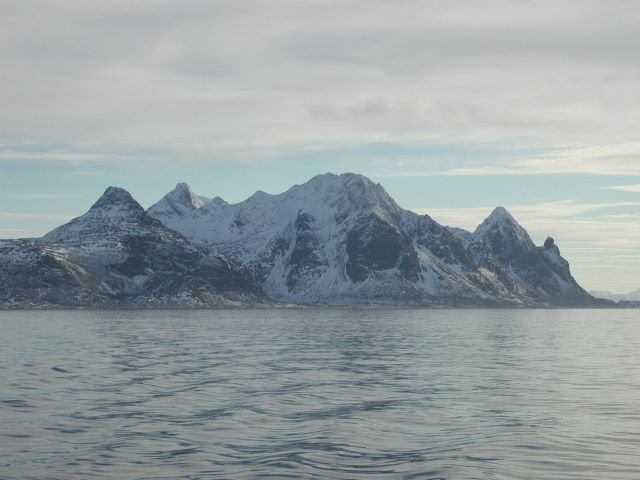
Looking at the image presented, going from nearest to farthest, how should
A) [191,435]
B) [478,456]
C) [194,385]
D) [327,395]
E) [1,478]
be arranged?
[1,478] → [478,456] → [191,435] → [327,395] → [194,385]

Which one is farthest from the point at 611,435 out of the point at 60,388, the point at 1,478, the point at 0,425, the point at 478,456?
the point at 60,388

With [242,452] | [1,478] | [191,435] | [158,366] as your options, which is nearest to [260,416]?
[191,435]

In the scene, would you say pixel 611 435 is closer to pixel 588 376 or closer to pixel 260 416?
pixel 260 416

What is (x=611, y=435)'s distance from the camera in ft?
133

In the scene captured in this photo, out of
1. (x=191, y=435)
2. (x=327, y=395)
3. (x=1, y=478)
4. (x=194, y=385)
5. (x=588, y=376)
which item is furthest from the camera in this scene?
(x=588, y=376)

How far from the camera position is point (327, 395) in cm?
5725

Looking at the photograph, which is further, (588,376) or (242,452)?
(588,376)

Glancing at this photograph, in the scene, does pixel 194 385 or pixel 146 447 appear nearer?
pixel 146 447

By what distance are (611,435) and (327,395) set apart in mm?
21619

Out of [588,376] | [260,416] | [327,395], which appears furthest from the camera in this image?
[588,376]

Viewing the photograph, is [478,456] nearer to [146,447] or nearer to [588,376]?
[146,447]

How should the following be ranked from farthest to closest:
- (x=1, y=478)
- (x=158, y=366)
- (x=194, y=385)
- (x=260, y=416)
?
1. (x=158, y=366)
2. (x=194, y=385)
3. (x=260, y=416)
4. (x=1, y=478)

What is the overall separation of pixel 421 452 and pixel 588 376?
131ft

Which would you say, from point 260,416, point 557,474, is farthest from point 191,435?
point 557,474
